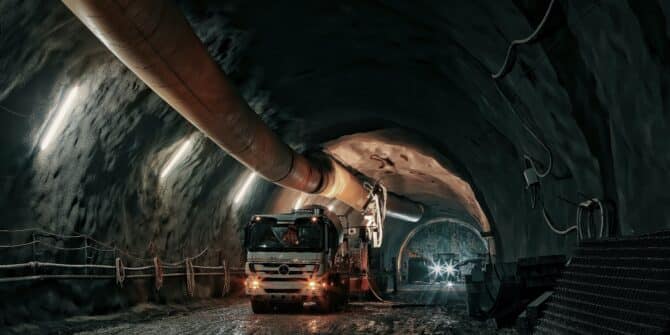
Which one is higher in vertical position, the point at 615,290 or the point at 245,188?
the point at 245,188

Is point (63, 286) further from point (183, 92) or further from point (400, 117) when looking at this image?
point (400, 117)

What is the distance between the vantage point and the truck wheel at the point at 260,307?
15773 millimetres

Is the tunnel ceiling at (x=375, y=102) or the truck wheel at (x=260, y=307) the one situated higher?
the tunnel ceiling at (x=375, y=102)

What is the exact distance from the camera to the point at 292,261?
1595cm

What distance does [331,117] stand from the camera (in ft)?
64.2

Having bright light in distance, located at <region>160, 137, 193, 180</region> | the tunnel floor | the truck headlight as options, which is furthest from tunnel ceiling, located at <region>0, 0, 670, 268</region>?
the truck headlight

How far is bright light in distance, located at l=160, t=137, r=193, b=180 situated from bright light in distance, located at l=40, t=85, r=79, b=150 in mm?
4735

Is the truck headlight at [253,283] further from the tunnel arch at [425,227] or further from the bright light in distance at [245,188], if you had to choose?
the tunnel arch at [425,227]

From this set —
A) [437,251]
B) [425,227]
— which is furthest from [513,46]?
[437,251]

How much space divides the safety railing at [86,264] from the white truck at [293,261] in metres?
A: 2.15

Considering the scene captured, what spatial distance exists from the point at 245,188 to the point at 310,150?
242 centimetres

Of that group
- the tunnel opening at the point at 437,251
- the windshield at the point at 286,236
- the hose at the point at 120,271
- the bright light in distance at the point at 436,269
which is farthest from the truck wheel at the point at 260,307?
the bright light in distance at the point at 436,269

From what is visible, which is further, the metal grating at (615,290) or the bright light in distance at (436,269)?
the bright light in distance at (436,269)

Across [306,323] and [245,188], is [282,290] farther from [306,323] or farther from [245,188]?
[245,188]
